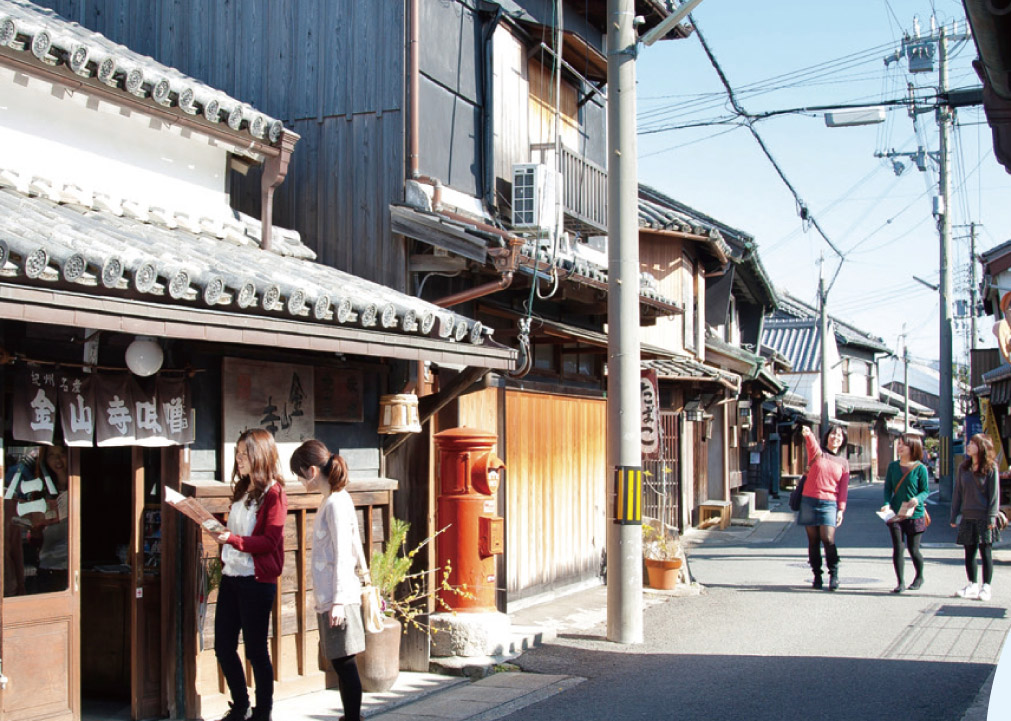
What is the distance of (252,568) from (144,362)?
5.28 ft

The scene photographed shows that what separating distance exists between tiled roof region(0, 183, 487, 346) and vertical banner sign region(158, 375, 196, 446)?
3.11 feet

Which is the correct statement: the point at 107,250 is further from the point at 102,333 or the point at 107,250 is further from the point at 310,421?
the point at 310,421

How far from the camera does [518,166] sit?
41.0 ft

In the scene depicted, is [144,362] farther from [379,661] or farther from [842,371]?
[842,371]

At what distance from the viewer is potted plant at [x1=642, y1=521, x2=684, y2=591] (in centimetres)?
1366

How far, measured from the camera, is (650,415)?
50.7 feet

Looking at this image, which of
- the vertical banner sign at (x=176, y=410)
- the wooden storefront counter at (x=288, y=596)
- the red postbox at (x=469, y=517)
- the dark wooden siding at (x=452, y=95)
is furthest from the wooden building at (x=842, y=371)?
the vertical banner sign at (x=176, y=410)

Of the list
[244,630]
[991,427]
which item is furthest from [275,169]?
[991,427]

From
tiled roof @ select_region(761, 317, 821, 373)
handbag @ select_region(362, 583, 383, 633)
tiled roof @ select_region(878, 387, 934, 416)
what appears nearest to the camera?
handbag @ select_region(362, 583, 383, 633)

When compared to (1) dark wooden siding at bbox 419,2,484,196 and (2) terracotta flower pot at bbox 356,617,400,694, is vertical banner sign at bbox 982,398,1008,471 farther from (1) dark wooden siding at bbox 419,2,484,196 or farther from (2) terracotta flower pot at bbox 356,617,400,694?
(2) terracotta flower pot at bbox 356,617,400,694

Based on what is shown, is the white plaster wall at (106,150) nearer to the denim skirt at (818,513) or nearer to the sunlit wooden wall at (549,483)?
the sunlit wooden wall at (549,483)

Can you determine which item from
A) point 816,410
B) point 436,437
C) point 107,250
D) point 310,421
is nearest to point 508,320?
point 436,437

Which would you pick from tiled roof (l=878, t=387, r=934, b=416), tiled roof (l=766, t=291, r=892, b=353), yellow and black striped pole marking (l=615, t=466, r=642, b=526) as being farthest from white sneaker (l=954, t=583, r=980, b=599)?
tiled roof (l=878, t=387, r=934, b=416)

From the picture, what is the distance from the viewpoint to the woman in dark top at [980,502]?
41.1 ft
